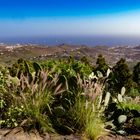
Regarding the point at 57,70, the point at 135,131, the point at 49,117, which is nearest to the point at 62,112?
the point at 49,117

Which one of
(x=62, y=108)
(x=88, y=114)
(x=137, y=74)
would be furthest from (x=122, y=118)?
(x=137, y=74)

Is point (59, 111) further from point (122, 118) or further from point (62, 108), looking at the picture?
point (122, 118)

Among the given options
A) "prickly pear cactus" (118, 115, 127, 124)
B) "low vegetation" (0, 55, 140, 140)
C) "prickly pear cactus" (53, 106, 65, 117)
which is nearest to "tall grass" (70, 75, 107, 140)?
"low vegetation" (0, 55, 140, 140)

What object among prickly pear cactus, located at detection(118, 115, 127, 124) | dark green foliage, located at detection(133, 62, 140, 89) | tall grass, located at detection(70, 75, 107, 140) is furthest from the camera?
dark green foliage, located at detection(133, 62, 140, 89)

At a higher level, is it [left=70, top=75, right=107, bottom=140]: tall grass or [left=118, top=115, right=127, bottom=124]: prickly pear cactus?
[left=70, top=75, right=107, bottom=140]: tall grass

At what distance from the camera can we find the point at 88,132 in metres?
5.83

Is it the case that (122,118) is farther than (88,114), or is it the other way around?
(122,118)

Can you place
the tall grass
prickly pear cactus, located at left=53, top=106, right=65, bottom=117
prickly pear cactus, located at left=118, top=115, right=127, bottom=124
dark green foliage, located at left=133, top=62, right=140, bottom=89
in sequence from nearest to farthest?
the tall grass
prickly pear cactus, located at left=53, top=106, right=65, bottom=117
prickly pear cactus, located at left=118, top=115, right=127, bottom=124
dark green foliage, located at left=133, top=62, right=140, bottom=89

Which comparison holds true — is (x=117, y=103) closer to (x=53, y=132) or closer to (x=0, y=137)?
(x=53, y=132)

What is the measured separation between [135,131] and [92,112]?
1.08 meters

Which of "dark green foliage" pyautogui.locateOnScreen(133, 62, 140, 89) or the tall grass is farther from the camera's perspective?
"dark green foliage" pyautogui.locateOnScreen(133, 62, 140, 89)

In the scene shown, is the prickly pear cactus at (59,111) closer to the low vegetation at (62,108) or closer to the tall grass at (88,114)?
the low vegetation at (62,108)

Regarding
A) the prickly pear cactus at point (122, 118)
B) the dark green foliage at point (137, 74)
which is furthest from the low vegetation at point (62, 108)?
→ the dark green foliage at point (137, 74)

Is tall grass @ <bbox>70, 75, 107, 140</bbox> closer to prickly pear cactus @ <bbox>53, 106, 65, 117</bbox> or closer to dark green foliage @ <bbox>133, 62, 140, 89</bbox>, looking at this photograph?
prickly pear cactus @ <bbox>53, 106, 65, 117</bbox>
